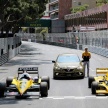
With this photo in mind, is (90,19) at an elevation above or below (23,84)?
above

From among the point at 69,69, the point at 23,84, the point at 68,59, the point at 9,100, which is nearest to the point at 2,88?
the point at 9,100

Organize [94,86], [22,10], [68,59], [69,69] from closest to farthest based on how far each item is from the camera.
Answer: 1. [94,86]
2. [69,69]
3. [68,59]
4. [22,10]

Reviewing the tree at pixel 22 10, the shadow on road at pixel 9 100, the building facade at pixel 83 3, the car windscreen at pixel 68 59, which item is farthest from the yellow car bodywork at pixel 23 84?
the building facade at pixel 83 3

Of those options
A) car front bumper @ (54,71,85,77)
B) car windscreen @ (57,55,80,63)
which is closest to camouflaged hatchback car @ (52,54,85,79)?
car front bumper @ (54,71,85,77)

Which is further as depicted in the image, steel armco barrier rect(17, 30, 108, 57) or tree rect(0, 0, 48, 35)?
steel armco barrier rect(17, 30, 108, 57)

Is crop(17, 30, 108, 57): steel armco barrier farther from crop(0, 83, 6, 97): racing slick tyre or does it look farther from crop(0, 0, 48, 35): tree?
crop(0, 83, 6, 97): racing slick tyre

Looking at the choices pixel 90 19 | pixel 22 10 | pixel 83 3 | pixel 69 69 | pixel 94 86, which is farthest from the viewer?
pixel 83 3

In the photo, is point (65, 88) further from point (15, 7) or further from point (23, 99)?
point (15, 7)

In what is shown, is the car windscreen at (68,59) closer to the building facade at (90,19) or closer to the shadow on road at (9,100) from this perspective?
the shadow on road at (9,100)

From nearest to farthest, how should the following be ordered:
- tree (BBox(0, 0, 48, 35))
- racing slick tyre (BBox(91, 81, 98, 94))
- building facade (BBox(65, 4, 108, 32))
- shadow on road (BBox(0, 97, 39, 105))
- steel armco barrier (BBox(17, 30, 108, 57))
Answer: shadow on road (BBox(0, 97, 39, 105)) < racing slick tyre (BBox(91, 81, 98, 94)) < tree (BBox(0, 0, 48, 35)) < steel armco barrier (BBox(17, 30, 108, 57)) < building facade (BBox(65, 4, 108, 32))

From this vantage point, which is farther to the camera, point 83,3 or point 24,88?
point 83,3

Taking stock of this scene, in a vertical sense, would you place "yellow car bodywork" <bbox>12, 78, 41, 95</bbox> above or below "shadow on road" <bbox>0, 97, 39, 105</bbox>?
above

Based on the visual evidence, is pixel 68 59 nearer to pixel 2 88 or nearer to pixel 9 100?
pixel 2 88

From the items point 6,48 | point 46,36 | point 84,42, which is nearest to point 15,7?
point 6,48
